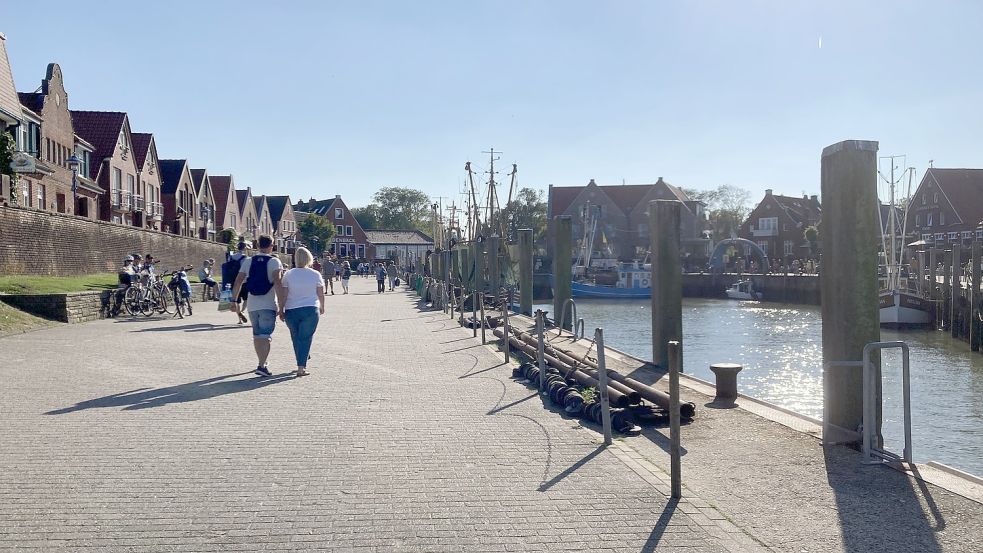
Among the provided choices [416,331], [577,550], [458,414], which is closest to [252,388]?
[458,414]

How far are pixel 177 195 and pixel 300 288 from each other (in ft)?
194

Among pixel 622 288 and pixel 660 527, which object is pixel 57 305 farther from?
pixel 622 288

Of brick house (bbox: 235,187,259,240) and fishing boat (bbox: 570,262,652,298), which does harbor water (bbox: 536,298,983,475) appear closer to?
fishing boat (bbox: 570,262,652,298)

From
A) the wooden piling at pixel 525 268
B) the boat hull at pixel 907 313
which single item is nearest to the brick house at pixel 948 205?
the boat hull at pixel 907 313

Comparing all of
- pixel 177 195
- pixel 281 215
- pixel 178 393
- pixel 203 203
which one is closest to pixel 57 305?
pixel 178 393

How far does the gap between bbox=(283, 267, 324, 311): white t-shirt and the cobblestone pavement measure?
94 cm

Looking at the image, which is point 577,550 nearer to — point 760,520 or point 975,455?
point 760,520

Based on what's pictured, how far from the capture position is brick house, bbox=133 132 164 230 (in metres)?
56.4

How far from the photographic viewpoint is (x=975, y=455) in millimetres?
12570

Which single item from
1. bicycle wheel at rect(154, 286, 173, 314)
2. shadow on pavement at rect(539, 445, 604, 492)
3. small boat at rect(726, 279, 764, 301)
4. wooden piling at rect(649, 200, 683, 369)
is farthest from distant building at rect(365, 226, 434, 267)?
shadow on pavement at rect(539, 445, 604, 492)

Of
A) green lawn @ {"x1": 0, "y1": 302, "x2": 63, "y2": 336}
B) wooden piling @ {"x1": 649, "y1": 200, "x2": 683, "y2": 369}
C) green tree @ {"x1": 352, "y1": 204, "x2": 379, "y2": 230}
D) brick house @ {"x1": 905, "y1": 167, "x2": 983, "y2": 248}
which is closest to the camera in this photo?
wooden piling @ {"x1": 649, "y1": 200, "x2": 683, "y2": 369}

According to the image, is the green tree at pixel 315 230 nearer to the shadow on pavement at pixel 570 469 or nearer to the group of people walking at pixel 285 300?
the group of people walking at pixel 285 300

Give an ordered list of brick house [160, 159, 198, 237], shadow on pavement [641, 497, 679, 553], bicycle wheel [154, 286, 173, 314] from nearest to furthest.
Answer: shadow on pavement [641, 497, 679, 553] < bicycle wheel [154, 286, 173, 314] < brick house [160, 159, 198, 237]

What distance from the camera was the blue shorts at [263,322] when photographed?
10.7 meters
